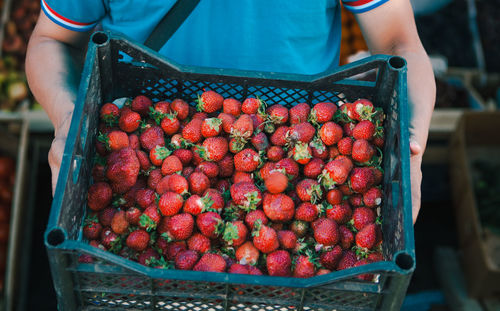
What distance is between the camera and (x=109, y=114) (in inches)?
59.3

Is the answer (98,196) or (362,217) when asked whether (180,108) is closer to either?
(98,196)

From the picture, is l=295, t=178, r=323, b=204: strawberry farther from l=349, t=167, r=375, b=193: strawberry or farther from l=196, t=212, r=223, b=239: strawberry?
l=196, t=212, r=223, b=239: strawberry

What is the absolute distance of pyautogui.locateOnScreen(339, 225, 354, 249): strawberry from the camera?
1.39 meters

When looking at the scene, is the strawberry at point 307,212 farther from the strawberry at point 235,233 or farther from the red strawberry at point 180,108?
the red strawberry at point 180,108

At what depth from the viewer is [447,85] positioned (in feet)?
11.6

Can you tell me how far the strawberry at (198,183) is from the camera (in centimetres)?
142

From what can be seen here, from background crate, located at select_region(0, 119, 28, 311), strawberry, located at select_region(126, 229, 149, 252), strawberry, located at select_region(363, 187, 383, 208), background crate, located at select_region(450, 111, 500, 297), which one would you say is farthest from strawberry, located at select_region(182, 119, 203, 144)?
background crate, located at select_region(450, 111, 500, 297)

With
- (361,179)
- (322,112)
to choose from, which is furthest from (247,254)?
(322,112)

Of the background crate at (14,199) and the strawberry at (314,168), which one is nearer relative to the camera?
the strawberry at (314,168)

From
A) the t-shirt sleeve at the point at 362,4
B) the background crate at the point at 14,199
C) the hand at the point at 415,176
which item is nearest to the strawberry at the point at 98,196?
the hand at the point at 415,176

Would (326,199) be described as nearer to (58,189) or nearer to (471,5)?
(58,189)

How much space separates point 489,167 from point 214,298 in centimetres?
274

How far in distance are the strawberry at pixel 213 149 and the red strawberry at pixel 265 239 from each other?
279 mm

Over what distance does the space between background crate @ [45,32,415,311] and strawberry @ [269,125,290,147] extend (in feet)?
0.58
